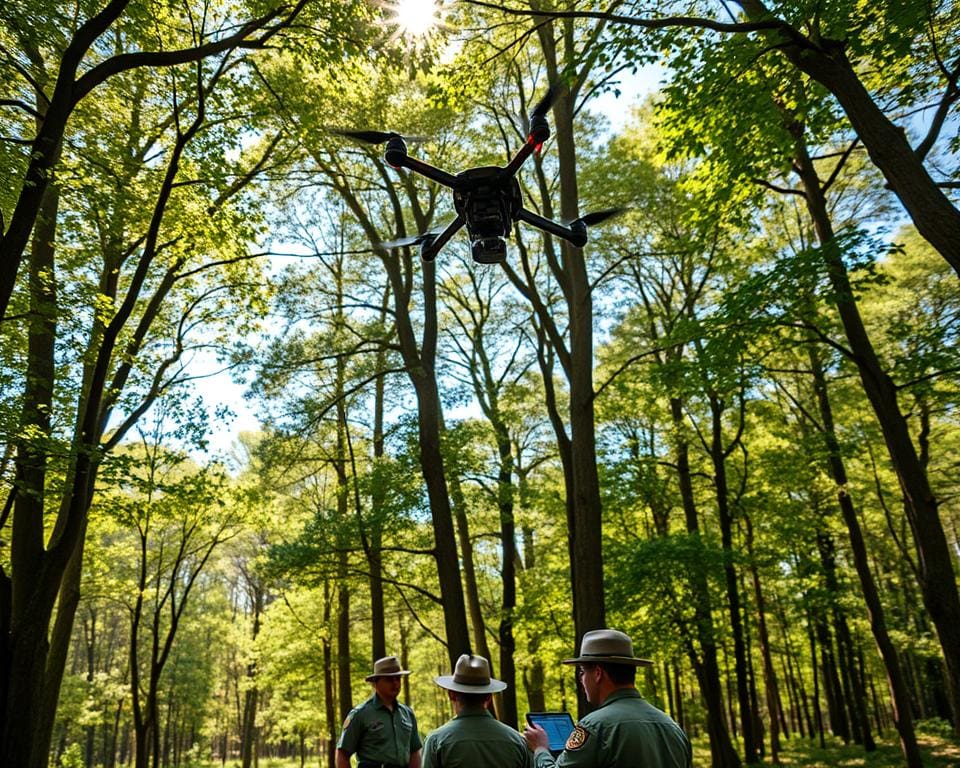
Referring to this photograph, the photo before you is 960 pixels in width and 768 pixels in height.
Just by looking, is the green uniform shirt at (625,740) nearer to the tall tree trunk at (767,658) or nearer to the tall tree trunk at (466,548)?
the tall tree trunk at (466,548)

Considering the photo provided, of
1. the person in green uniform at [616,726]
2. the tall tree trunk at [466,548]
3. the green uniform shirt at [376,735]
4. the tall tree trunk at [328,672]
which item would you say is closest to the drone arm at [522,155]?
the person in green uniform at [616,726]

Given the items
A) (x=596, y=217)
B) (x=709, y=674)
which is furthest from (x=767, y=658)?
(x=596, y=217)

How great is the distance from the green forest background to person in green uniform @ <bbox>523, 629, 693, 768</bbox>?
3.28 m

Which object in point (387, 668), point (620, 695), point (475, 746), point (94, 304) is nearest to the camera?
point (620, 695)

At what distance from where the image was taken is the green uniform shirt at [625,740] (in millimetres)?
2596

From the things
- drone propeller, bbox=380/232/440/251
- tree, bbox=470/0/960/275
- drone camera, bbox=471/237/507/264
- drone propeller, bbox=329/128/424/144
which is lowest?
drone camera, bbox=471/237/507/264

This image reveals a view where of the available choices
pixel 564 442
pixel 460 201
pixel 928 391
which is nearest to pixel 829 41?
pixel 460 201

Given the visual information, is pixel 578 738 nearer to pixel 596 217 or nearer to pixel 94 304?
pixel 596 217

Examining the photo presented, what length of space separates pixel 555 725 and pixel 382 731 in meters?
2.16

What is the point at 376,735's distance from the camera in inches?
199

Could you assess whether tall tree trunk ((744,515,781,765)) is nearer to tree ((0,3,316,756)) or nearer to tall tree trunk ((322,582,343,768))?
tall tree trunk ((322,582,343,768))

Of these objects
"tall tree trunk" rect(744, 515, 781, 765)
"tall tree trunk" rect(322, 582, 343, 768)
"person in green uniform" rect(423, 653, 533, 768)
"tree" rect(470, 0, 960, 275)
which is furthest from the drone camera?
"tall tree trunk" rect(322, 582, 343, 768)

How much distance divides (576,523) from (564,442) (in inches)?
90.1

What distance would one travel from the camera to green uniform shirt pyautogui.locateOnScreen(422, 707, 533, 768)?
3256 millimetres
